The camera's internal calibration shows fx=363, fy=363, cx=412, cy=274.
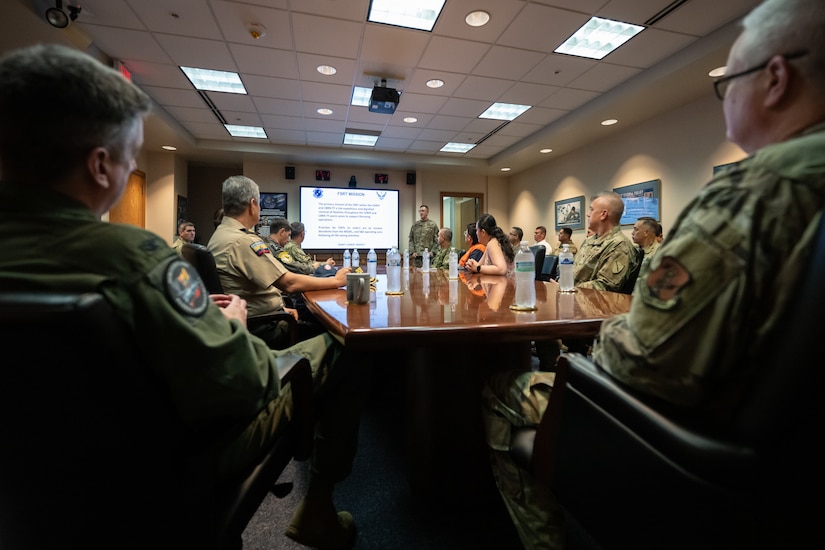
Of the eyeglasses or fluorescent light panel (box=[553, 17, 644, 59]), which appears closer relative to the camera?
the eyeglasses

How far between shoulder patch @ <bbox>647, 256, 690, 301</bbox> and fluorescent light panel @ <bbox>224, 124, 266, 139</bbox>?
6.07 m

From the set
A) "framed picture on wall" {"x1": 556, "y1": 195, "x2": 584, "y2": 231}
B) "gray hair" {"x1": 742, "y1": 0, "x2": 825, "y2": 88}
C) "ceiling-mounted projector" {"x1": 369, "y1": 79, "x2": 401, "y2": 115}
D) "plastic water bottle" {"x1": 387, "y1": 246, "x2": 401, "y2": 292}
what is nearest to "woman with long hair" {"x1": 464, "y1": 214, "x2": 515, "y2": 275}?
"plastic water bottle" {"x1": 387, "y1": 246, "x2": 401, "y2": 292}

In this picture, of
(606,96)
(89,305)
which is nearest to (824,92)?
(89,305)

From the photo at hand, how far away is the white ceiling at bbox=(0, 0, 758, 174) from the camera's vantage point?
2.86 meters

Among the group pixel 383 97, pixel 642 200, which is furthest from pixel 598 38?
pixel 642 200

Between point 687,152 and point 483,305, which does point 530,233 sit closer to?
point 687,152

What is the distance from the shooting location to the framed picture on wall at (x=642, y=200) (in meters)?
4.82

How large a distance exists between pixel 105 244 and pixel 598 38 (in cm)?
413

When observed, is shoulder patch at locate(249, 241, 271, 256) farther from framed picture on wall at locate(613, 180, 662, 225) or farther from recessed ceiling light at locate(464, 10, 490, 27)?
framed picture on wall at locate(613, 180, 662, 225)

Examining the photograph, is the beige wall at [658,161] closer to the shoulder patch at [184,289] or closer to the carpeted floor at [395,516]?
the carpeted floor at [395,516]

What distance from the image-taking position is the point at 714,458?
49cm

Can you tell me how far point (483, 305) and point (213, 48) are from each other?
3718 millimetres

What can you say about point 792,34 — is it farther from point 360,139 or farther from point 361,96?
point 360,139

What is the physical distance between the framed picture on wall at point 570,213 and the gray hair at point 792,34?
A: 5963 millimetres
